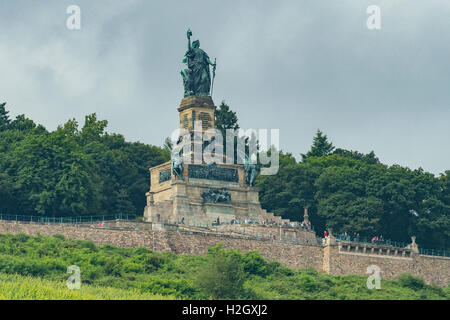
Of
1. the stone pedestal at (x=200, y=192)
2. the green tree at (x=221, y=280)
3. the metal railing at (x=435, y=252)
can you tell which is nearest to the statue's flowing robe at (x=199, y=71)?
the stone pedestal at (x=200, y=192)

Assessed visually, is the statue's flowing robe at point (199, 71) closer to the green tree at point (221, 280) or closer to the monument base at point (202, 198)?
the monument base at point (202, 198)

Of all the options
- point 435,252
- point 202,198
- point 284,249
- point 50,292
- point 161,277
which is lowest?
point 50,292

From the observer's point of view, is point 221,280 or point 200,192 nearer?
point 221,280

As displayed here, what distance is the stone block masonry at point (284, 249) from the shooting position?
92562 mm

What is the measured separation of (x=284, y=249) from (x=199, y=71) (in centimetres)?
1694

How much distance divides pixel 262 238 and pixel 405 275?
997 cm

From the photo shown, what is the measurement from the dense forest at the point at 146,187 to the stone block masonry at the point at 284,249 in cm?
678

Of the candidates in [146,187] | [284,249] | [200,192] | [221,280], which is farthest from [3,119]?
[221,280]

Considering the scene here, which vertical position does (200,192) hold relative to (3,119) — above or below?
below

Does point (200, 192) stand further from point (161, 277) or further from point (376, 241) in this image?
point (161, 277)

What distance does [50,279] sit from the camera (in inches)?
3226

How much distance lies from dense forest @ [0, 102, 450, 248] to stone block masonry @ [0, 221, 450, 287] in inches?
267

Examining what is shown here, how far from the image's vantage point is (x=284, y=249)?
96.8 m
